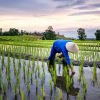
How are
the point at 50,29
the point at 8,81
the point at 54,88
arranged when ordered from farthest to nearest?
the point at 50,29, the point at 8,81, the point at 54,88

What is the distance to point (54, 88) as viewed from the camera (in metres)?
2.72

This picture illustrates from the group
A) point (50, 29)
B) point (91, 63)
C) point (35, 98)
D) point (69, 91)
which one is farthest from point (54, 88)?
point (50, 29)

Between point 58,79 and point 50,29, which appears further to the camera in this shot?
point 50,29

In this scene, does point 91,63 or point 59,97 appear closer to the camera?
point 59,97

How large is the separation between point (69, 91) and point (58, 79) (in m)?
0.66

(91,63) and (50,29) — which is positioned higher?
(50,29)

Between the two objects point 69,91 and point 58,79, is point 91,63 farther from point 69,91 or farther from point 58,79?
point 69,91

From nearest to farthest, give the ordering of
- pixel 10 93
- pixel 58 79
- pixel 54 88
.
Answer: pixel 10 93 → pixel 54 88 → pixel 58 79

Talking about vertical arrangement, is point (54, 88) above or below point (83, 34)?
below

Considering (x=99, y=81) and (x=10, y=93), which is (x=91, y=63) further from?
(x=10, y=93)

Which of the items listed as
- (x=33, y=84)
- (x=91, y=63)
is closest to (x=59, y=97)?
(x=33, y=84)

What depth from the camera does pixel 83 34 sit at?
113 ft

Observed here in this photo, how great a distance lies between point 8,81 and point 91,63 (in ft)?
8.15

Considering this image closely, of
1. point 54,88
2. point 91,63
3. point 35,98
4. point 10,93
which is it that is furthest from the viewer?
point 91,63
